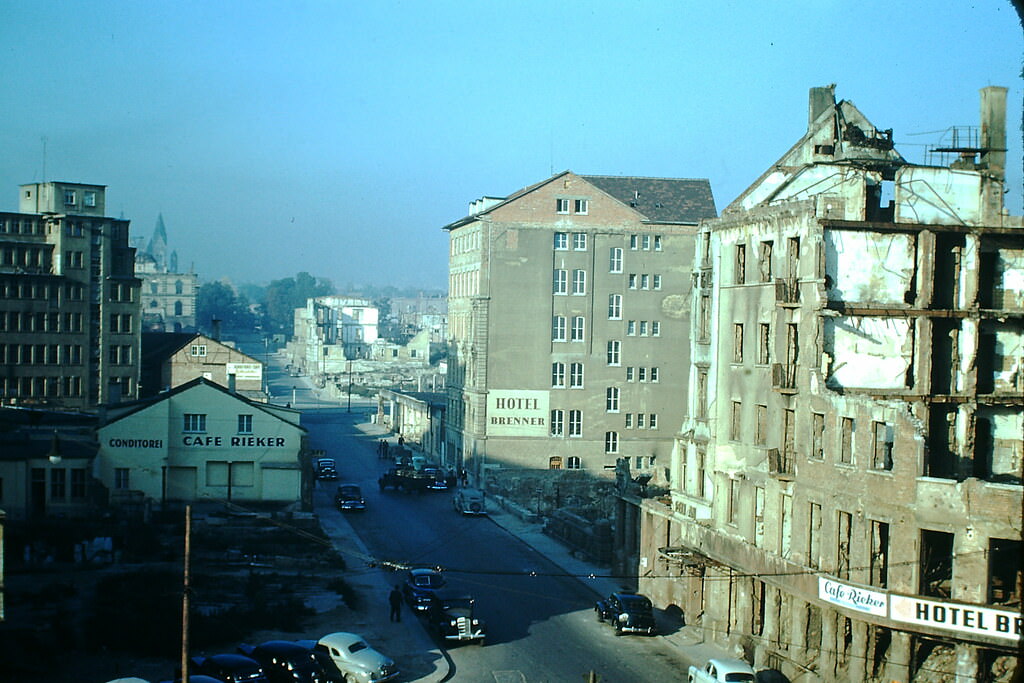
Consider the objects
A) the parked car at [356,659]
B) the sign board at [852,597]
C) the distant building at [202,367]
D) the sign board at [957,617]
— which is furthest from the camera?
the distant building at [202,367]

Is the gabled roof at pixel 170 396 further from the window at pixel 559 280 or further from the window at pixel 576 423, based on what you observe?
the window at pixel 559 280

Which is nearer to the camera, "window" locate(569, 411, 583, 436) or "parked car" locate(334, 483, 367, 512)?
"parked car" locate(334, 483, 367, 512)

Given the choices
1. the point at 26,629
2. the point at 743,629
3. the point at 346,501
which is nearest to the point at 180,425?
the point at 346,501

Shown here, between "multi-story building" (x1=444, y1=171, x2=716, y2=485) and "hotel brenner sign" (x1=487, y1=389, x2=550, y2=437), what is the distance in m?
0.07

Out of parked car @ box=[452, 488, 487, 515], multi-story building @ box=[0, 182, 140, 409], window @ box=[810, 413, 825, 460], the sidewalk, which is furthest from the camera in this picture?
multi-story building @ box=[0, 182, 140, 409]

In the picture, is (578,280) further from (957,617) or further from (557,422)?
(957,617)

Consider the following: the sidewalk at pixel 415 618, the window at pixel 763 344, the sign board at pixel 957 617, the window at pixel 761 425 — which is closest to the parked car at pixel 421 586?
the sidewalk at pixel 415 618

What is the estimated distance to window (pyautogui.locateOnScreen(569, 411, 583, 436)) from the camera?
260ft

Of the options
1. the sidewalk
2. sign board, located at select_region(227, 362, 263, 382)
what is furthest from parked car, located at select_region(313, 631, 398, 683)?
sign board, located at select_region(227, 362, 263, 382)

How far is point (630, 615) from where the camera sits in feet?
140

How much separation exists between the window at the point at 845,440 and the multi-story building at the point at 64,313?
62.3 m

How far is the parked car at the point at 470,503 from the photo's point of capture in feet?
224

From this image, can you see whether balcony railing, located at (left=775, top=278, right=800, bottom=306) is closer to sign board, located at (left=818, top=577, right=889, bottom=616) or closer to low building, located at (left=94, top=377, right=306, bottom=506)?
sign board, located at (left=818, top=577, right=889, bottom=616)

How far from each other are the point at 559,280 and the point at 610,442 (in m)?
11.5
